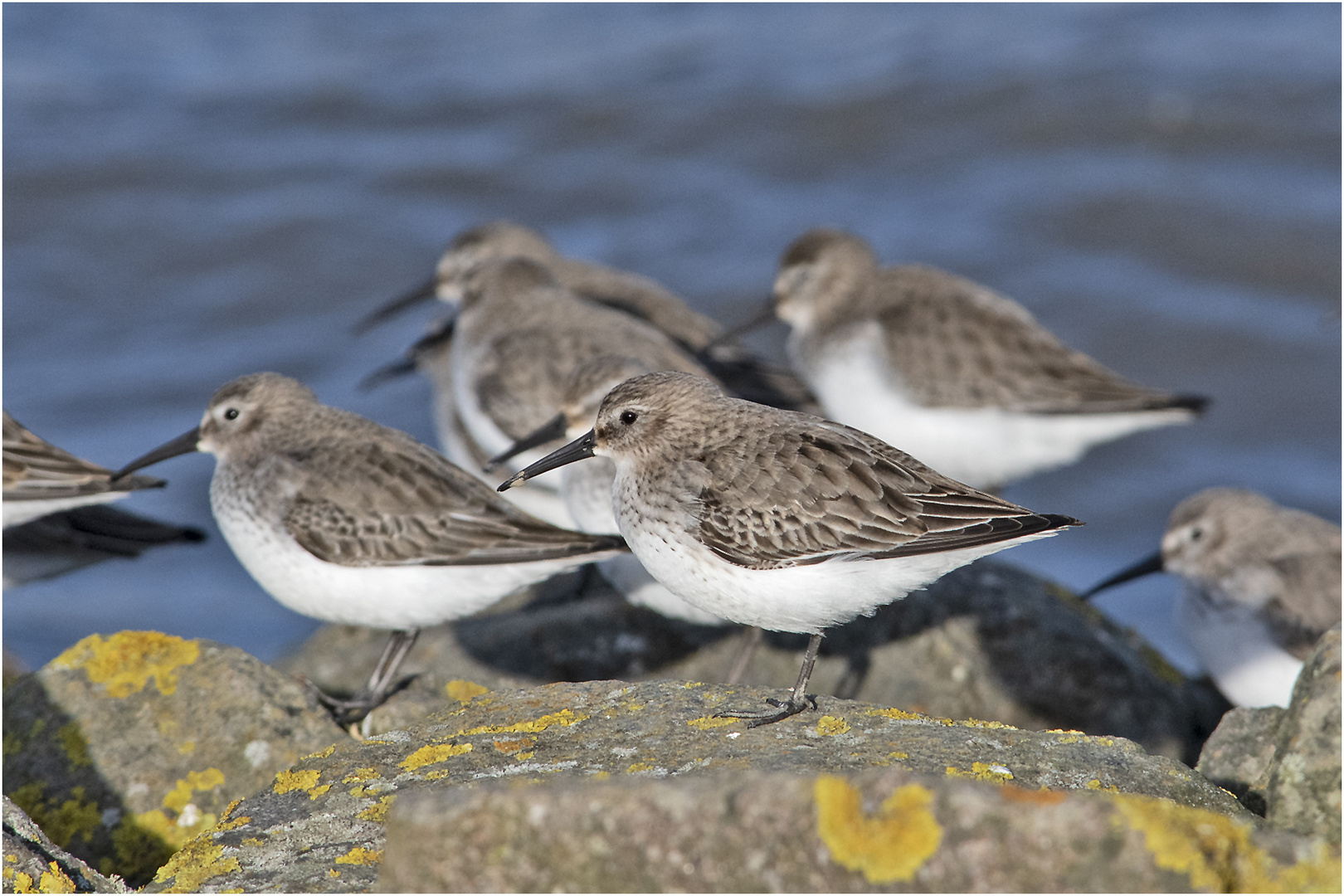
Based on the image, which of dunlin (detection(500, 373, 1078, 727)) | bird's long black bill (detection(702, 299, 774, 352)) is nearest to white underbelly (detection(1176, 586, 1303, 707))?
dunlin (detection(500, 373, 1078, 727))

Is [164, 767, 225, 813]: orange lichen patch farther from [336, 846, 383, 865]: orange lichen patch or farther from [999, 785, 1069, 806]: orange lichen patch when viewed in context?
[999, 785, 1069, 806]: orange lichen patch

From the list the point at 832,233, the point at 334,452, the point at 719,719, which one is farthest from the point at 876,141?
the point at 719,719

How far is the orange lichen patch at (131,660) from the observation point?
5.57 metres

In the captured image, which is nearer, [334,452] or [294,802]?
[294,802]

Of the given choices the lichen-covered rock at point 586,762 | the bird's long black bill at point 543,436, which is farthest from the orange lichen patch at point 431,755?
the bird's long black bill at point 543,436

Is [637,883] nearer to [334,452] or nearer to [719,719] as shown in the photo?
[719,719]

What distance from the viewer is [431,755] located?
454cm

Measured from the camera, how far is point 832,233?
1013 cm

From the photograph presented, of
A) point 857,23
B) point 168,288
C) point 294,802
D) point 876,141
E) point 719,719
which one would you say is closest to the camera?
point 294,802

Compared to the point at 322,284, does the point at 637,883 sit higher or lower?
higher

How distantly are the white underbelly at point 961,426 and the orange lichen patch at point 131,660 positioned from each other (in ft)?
16.9

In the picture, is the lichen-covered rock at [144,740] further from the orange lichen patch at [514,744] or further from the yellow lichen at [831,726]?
the yellow lichen at [831,726]

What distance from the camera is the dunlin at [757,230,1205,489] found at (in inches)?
360

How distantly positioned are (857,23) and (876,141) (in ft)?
12.1
